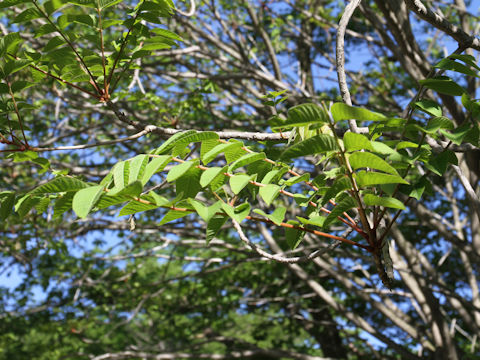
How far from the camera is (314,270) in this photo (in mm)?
7477

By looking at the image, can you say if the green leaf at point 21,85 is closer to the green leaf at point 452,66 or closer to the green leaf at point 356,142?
the green leaf at point 356,142

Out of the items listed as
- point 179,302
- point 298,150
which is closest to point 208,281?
point 179,302

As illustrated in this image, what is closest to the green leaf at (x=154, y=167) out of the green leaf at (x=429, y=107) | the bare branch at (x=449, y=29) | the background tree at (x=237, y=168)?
the background tree at (x=237, y=168)

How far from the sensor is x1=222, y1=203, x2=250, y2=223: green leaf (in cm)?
113

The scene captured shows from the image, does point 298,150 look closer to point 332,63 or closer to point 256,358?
point 332,63

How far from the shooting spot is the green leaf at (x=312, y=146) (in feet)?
3.49

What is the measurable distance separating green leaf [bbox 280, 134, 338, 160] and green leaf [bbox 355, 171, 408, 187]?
119mm

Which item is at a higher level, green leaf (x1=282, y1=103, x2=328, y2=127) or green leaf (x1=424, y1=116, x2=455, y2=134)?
green leaf (x1=424, y1=116, x2=455, y2=134)

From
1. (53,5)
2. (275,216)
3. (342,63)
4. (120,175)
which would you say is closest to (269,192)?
(275,216)

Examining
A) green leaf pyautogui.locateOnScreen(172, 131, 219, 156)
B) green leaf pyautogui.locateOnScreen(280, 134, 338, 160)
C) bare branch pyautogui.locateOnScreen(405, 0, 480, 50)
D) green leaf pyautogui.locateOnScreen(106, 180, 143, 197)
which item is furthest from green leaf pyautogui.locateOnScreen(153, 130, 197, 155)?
bare branch pyautogui.locateOnScreen(405, 0, 480, 50)

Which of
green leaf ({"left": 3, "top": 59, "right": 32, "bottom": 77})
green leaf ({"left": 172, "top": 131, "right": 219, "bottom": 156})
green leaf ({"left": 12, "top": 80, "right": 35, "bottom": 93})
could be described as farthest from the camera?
green leaf ({"left": 12, "top": 80, "right": 35, "bottom": 93})

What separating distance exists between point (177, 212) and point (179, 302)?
6884 millimetres

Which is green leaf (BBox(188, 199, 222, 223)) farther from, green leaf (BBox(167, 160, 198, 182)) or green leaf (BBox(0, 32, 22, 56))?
green leaf (BBox(0, 32, 22, 56))

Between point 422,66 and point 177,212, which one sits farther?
point 422,66
